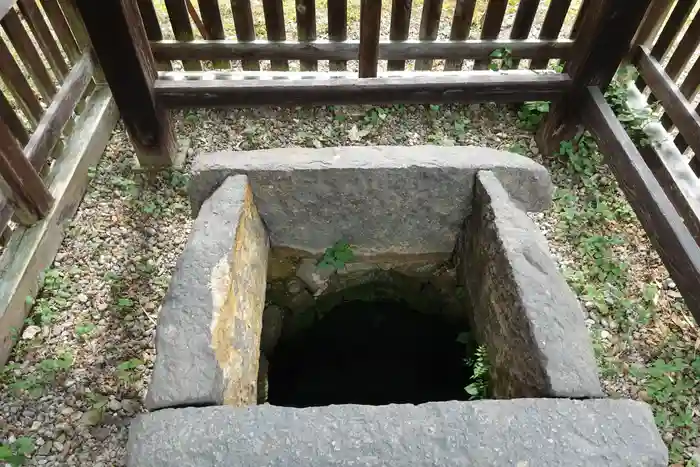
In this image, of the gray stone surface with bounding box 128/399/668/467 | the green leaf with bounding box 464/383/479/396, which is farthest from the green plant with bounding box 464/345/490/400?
the gray stone surface with bounding box 128/399/668/467

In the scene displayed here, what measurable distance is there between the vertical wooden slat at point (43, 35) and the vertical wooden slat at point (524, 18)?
2.89 metres

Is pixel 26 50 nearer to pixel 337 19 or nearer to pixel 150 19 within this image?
pixel 150 19

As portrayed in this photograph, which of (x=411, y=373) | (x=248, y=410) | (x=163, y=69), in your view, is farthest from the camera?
(x=163, y=69)

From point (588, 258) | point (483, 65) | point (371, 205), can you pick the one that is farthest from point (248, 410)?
point (483, 65)

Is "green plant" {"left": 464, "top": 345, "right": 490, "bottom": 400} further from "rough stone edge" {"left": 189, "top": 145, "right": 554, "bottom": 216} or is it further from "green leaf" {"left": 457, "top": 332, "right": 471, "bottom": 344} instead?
"rough stone edge" {"left": 189, "top": 145, "right": 554, "bottom": 216}

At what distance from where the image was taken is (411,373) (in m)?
3.05

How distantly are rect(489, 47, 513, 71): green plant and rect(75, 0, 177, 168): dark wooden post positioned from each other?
86.1 inches

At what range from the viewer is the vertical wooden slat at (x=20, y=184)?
2658 mm

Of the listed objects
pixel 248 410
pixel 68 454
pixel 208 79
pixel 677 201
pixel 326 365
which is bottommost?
pixel 326 365

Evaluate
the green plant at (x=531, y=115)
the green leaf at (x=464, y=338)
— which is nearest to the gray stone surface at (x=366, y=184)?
the green leaf at (x=464, y=338)

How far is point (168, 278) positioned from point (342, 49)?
1.85 m

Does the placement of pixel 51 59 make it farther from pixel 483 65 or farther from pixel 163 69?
pixel 483 65

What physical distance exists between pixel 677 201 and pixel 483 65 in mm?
1556

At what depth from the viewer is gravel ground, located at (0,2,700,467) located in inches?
99.0
